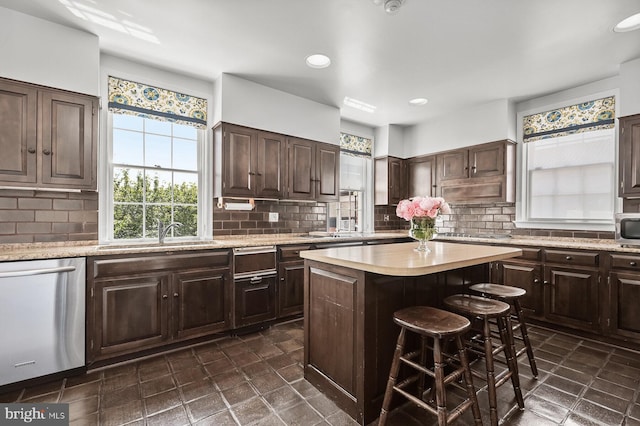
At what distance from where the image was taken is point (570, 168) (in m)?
3.72

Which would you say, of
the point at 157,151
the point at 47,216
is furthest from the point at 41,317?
the point at 157,151

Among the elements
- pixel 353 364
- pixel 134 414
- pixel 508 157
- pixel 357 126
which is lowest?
pixel 134 414

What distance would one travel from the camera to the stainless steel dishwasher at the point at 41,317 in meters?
2.03

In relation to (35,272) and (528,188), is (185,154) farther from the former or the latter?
Answer: (528,188)

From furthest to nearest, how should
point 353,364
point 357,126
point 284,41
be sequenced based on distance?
point 357,126 < point 284,41 < point 353,364

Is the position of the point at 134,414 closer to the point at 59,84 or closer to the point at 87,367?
the point at 87,367

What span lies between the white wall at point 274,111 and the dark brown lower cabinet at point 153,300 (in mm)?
1611

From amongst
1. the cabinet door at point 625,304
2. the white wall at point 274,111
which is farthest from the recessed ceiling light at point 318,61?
the cabinet door at point 625,304

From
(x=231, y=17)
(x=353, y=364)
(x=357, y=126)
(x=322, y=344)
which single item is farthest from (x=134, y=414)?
(x=357, y=126)

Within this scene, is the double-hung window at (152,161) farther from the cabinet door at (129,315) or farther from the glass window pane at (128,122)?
the cabinet door at (129,315)

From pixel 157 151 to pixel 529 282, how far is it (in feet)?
14.2

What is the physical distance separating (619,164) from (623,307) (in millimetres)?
1425

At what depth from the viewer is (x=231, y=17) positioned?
2.39 m

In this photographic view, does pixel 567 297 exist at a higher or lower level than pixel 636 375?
higher
